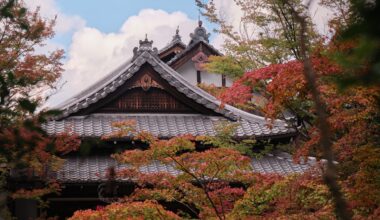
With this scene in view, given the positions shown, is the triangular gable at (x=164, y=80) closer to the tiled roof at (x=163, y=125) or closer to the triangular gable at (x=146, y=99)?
the triangular gable at (x=146, y=99)

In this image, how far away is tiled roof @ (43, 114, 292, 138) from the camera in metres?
13.3

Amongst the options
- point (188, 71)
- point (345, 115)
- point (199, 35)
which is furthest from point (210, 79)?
point (345, 115)

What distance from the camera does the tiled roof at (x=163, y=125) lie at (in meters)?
13.3

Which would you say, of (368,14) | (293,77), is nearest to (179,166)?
(293,77)

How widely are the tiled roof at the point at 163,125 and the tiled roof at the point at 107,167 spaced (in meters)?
0.65

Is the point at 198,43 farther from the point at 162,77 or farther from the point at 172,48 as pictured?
the point at 162,77

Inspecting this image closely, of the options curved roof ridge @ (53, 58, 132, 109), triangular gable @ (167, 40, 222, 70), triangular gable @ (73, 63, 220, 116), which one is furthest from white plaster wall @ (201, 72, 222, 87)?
triangular gable @ (73, 63, 220, 116)

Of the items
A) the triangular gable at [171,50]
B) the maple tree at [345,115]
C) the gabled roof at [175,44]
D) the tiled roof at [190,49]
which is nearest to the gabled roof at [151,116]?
the maple tree at [345,115]

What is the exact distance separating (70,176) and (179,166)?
4.66 metres

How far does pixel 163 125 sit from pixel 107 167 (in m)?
1.97

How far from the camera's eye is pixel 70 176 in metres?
12.2

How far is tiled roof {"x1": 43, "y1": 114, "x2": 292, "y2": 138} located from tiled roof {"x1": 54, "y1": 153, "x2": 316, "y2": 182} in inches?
25.8

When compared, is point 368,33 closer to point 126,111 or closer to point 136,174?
point 136,174

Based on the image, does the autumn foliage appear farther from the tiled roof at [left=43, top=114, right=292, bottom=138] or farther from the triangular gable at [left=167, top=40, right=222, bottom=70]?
the triangular gable at [left=167, top=40, right=222, bottom=70]
